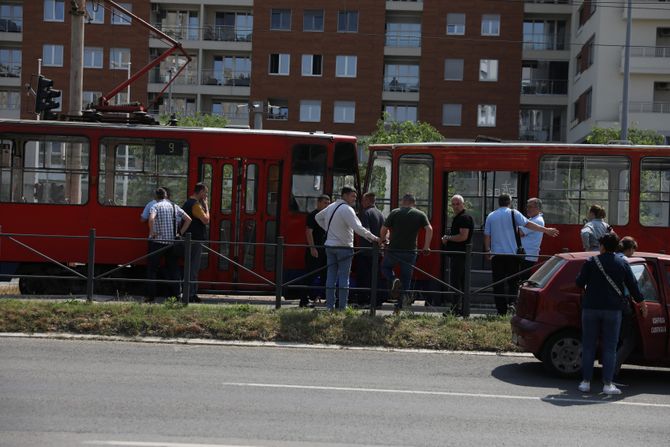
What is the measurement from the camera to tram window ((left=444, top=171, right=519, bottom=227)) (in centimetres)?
1691

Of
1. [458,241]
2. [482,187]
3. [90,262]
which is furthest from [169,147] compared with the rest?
[482,187]

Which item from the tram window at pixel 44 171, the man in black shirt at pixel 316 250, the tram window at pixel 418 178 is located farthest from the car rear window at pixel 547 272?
Result: the tram window at pixel 44 171

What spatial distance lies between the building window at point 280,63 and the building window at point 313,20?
2048 millimetres

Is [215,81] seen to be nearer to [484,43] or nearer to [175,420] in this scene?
[484,43]

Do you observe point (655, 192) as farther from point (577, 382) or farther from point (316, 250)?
point (577, 382)

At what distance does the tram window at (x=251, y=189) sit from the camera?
16.6 metres

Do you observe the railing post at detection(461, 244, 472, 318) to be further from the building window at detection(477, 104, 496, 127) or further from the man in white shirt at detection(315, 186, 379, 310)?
the building window at detection(477, 104, 496, 127)

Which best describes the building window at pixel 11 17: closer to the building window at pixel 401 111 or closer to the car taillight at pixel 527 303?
the building window at pixel 401 111

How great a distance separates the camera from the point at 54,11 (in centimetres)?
5450

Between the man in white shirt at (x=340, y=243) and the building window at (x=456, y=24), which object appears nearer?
the man in white shirt at (x=340, y=243)

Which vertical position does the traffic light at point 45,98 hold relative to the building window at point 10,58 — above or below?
below

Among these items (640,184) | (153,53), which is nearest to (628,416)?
(640,184)

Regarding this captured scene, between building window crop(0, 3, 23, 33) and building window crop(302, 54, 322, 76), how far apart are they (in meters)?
18.4

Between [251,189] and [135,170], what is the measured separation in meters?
2.17
